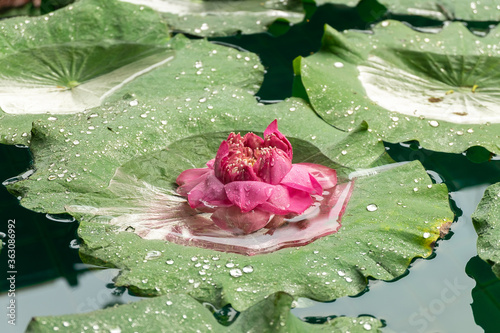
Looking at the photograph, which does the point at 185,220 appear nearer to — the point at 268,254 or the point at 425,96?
the point at 268,254

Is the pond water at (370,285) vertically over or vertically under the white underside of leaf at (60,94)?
under

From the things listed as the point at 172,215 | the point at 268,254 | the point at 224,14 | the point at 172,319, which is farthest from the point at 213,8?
the point at 172,319

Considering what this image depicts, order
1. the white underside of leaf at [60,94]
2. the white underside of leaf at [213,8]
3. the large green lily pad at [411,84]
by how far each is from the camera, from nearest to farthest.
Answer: the large green lily pad at [411,84], the white underside of leaf at [60,94], the white underside of leaf at [213,8]

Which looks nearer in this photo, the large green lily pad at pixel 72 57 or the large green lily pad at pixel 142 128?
the large green lily pad at pixel 142 128

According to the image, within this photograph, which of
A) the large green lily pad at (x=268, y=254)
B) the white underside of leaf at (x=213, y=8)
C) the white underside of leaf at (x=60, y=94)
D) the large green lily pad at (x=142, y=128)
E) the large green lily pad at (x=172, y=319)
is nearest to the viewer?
the large green lily pad at (x=172, y=319)

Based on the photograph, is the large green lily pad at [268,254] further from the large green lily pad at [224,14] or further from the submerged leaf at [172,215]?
the large green lily pad at [224,14]

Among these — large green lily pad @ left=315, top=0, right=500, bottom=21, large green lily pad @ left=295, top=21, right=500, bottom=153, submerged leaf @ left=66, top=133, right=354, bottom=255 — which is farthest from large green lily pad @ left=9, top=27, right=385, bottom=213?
large green lily pad @ left=315, top=0, right=500, bottom=21

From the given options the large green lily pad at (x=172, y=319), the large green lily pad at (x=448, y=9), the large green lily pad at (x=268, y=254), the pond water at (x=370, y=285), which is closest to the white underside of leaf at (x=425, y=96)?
the pond water at (x=370, y=285)

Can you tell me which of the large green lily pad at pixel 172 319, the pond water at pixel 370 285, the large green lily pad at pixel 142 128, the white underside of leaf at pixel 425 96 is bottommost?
the pond water at pixel 370 285
